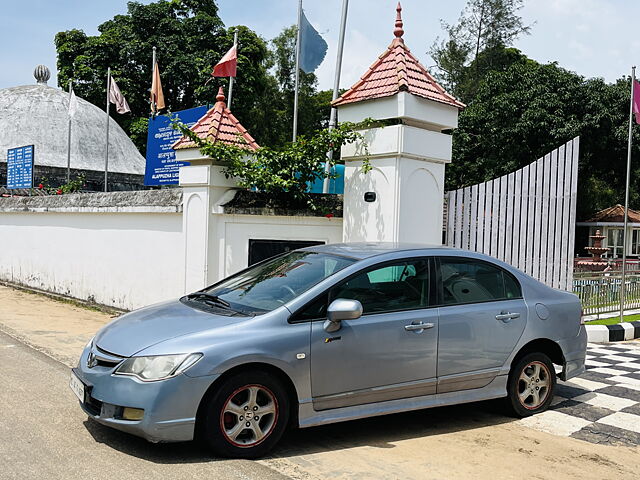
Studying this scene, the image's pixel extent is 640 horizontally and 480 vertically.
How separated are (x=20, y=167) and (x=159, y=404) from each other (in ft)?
66.4

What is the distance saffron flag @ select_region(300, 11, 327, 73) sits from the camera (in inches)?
579

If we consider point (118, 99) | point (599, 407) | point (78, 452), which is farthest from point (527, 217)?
point (118, 99)

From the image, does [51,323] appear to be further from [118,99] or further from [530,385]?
[118,99]

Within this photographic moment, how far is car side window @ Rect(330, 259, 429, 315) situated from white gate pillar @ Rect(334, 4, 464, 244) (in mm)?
2483

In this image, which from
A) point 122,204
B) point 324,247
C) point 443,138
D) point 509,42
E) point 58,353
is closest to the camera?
point 324,247

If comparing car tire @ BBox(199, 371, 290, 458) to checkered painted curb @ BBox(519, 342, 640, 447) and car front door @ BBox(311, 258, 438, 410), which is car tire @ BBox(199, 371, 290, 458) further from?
checkered painted curb @ BBox(519, 342, 640, 447)

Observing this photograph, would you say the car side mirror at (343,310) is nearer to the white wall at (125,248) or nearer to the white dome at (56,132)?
the white wall at (125,248)

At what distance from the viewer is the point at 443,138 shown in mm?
8141

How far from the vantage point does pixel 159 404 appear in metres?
4.09

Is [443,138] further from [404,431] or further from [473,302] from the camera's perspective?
[404,431]

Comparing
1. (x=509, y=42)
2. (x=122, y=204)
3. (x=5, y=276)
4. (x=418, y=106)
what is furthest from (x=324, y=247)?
(x=509, y=42)

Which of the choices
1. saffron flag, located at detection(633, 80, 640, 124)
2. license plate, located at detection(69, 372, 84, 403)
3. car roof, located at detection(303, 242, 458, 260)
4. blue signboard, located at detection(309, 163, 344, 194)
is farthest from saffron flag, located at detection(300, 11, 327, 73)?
license plate, located at detection(69, 372, 84, 403)

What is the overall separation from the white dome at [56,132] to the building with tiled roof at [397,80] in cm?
2208

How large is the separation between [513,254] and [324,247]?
3759mm
